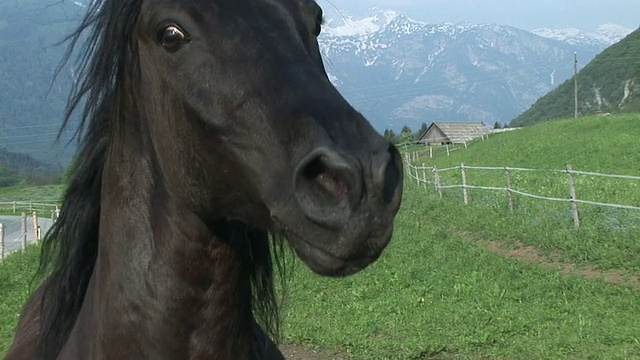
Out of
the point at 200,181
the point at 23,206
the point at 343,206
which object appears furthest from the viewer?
the point at 23,206

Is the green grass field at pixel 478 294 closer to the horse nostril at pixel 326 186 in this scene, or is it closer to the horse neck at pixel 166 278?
the horse neck at pixel 166 278

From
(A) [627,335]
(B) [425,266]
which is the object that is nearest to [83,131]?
(A) [627,335]

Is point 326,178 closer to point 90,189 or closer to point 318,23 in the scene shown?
point 318,23

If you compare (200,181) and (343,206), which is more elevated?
(200,181)

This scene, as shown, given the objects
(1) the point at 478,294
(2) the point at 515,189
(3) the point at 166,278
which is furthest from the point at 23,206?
(3) the point at 166,278

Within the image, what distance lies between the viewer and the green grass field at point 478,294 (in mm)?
6859

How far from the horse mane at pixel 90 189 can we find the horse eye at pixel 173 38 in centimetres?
22

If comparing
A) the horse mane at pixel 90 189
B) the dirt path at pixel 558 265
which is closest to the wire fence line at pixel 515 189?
the dirt path at pixel 558 265

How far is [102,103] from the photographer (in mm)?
2355

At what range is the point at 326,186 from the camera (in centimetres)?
158

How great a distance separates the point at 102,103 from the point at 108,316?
0.71 meters

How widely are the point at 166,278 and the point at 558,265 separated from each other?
9261 millimetres

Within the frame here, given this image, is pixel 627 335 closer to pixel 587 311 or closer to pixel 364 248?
pixel 587 311

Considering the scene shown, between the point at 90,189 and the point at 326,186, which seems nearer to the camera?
the point at 326,186
